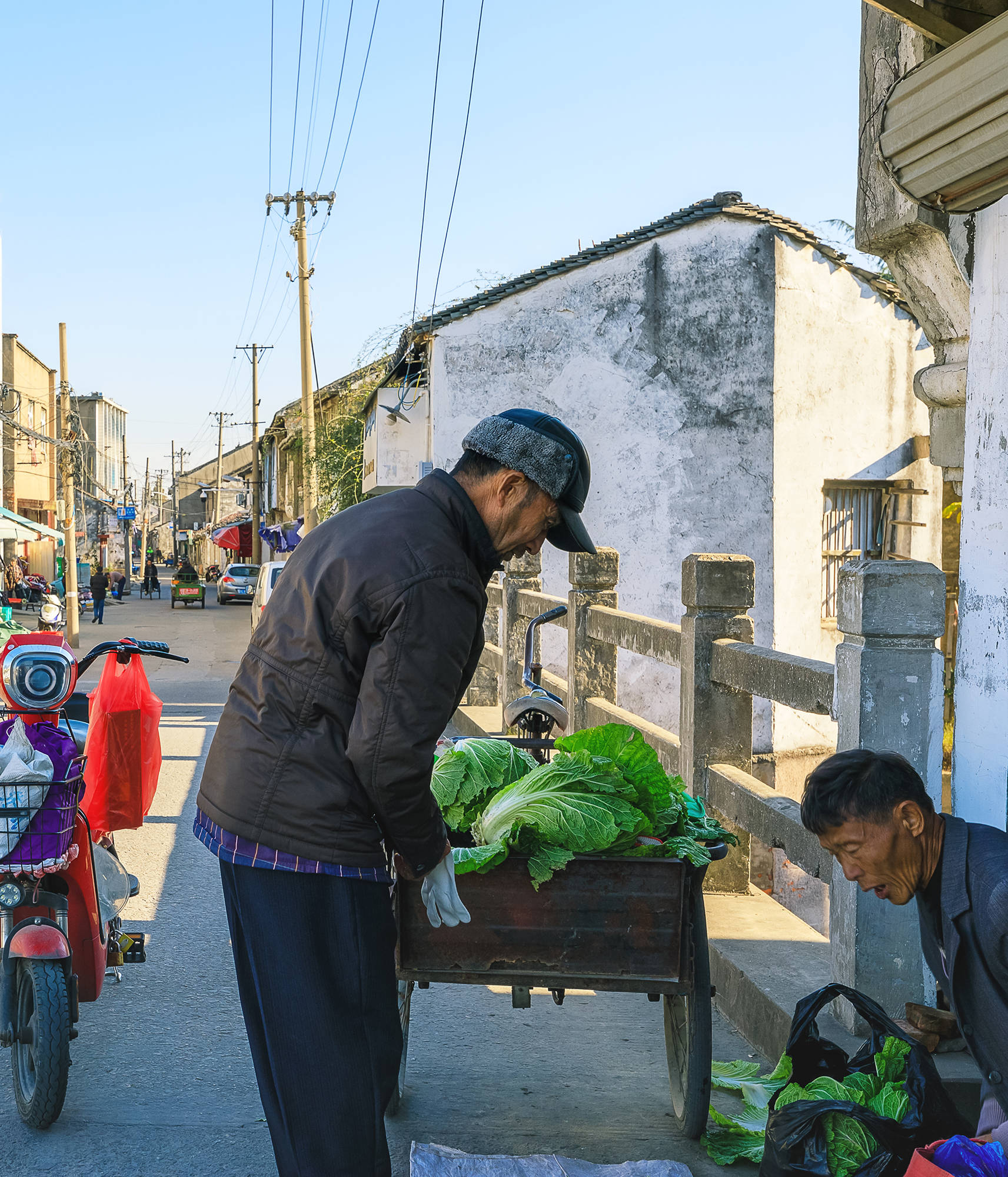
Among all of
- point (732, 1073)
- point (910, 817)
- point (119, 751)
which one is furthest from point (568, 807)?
point (119, 751)

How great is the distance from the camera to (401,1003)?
3816mm

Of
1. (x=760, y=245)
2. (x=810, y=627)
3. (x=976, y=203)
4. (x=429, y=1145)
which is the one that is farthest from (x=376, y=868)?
(x=760, y=245)

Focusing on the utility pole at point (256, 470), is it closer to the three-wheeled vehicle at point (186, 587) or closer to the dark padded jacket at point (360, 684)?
the three-wheeled vehicle at point (186, 587)

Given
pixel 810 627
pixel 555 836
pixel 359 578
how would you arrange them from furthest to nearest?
pixel 810 627, pixel 555 836, pixel 359 578

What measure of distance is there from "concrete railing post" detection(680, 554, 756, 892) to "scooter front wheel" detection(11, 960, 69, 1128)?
3.05 meters

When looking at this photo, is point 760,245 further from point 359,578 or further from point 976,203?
point 359,578

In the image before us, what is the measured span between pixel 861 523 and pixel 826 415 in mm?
1728

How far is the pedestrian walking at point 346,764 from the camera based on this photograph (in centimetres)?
229

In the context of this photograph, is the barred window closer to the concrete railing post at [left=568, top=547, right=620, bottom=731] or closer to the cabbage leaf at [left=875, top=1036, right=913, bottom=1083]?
the concrete railing post at [left=568, top=547, right=620, bottom=731]

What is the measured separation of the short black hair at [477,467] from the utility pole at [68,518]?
1898 cm

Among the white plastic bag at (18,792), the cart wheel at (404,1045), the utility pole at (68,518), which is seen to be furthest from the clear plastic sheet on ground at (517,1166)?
the utility pole at (68,518)

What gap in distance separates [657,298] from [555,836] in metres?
15.5

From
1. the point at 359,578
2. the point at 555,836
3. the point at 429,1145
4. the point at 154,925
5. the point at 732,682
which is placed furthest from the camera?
the point at 154,925

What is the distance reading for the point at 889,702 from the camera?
11.5 feet
